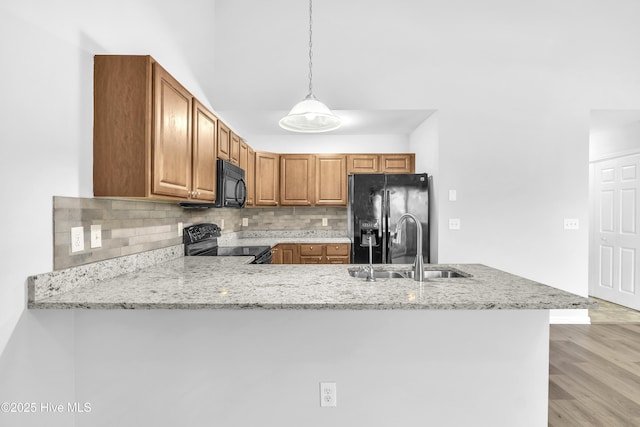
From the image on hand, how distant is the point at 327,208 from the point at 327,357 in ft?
11.5

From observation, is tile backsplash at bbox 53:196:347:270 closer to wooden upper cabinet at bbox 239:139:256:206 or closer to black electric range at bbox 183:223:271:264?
black electric range at bbox 183:223:271:264

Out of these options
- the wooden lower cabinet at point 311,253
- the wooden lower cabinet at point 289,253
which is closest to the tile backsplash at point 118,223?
the wooden lower cabinet at point 289,253

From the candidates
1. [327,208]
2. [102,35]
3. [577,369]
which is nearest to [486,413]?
[577,369]

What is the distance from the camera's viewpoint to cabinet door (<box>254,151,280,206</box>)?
441 cm

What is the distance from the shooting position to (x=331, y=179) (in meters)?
4.61

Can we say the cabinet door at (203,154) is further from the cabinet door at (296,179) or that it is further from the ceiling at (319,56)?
the cabinet door at (296,179)

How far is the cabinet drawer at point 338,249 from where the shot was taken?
4.14 metres

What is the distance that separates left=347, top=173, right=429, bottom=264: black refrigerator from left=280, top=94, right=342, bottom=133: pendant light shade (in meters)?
1.34

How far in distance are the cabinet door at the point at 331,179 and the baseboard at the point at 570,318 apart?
109 inches

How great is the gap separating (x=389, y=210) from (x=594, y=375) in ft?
7.16


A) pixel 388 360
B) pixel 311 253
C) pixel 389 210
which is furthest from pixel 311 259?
pixel 388 360

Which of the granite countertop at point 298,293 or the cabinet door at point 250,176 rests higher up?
the cabinet door at point 250,176

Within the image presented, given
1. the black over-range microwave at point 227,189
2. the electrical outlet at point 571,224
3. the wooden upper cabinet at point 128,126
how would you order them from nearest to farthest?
the wooden upper cabinet at point 128,126 → the black over-range microwave at point 227,189 → the electrical outlet at point 571,224

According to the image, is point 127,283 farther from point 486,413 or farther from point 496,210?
point 496,210
